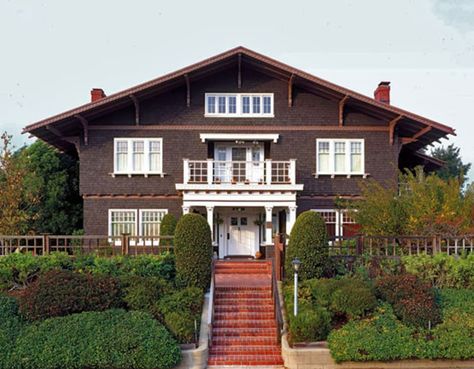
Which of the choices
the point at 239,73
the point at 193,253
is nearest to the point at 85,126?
the point at 239,73

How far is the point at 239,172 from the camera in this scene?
21.6 m

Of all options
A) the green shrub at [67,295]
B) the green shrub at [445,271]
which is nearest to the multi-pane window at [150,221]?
the green shrub at [67,295]

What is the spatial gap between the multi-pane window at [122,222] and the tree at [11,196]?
427 cm

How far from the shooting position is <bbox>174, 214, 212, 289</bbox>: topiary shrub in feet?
48.6

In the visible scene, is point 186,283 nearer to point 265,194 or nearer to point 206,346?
point 206,346

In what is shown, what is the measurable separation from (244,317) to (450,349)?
5085mm

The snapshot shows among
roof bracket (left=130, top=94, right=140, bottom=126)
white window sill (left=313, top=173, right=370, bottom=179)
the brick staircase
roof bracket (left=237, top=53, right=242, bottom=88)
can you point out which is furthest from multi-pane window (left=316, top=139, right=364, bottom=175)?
roof bracket (left=130, top=94, right=140, bottom=126)

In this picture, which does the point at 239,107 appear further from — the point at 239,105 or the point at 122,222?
Answer: the point at 122,222

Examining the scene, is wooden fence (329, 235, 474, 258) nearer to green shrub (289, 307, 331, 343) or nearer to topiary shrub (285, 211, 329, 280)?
topiary shrub (285, 211, 329, 280)

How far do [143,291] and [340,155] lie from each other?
462 inches

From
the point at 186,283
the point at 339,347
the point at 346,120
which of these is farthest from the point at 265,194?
the point at 339,347

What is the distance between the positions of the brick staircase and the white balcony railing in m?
4.67

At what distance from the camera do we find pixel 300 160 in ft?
72.3

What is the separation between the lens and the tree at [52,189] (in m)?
27.0
